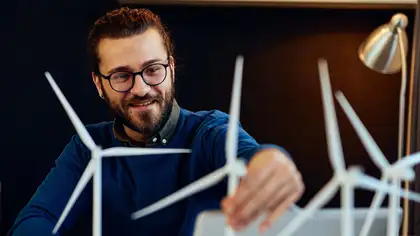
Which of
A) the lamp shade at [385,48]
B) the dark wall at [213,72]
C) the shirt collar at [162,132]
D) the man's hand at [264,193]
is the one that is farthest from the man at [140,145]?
the dark wall at [213,72]

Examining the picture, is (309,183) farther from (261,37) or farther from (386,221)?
(386,221)

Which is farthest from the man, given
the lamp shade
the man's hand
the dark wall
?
the dark wall

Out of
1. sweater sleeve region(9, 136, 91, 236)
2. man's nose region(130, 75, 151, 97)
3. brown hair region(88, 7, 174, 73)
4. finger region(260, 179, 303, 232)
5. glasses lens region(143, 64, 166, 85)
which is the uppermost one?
brown hair region(88, 7, 174, 73)

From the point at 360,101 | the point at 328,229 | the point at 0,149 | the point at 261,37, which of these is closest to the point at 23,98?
the point at 0,149

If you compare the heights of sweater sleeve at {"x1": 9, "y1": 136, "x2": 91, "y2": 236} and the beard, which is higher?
the beard

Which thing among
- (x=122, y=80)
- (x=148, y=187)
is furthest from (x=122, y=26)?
(x=148, y=187)

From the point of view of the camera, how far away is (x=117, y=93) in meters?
1.35

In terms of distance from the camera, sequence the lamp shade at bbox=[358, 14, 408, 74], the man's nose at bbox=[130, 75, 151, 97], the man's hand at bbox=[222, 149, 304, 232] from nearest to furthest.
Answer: the man's hand at bbox=[222, 149, 304, 232] < the man's nose at bbox=[130, 75, 151, 97] < the lamp shade at bbox=[358, 14, 408, 74]

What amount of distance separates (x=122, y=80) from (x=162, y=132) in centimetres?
16

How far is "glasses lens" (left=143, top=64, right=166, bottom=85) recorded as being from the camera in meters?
1.33

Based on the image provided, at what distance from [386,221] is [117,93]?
0.76 meters

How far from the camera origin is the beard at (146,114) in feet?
4.43

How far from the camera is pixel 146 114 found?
135 centimetres

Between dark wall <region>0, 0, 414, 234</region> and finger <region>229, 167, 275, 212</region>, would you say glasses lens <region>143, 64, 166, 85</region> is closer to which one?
finger <region>229, 167, 275, 212</region>
